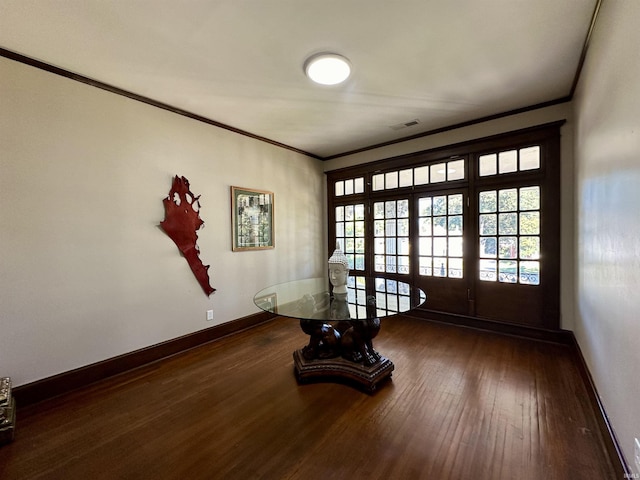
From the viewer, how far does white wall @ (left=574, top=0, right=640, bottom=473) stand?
1.22m

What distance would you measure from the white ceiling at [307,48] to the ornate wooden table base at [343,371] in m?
2.50

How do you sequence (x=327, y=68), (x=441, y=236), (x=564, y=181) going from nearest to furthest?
(x=327, y=68), (x=564, y=181), (x=441, y=236)

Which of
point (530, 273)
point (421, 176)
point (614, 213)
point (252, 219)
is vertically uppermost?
point (421, 176)

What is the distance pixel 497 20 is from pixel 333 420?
2.90m

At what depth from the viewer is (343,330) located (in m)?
2.55

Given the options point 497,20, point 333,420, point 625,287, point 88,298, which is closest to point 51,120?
point 88,298

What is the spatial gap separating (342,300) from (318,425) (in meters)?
1.01

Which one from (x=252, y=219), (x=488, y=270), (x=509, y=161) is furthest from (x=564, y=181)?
(x=252, y=219)

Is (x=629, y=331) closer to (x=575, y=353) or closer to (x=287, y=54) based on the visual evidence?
(x=575, y=353)

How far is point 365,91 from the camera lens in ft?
8.76

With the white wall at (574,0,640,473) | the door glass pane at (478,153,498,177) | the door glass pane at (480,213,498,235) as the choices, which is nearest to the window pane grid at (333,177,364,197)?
the door glass pane at (478,153,498,177)

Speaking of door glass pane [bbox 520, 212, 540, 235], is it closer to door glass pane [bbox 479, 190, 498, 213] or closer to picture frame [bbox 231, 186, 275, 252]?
door glass pane [bbox 479, 190, 498, 213]

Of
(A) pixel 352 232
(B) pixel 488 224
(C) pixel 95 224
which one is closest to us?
(C) pixel 95 224

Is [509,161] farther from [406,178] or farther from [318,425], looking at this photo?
[318,425]
